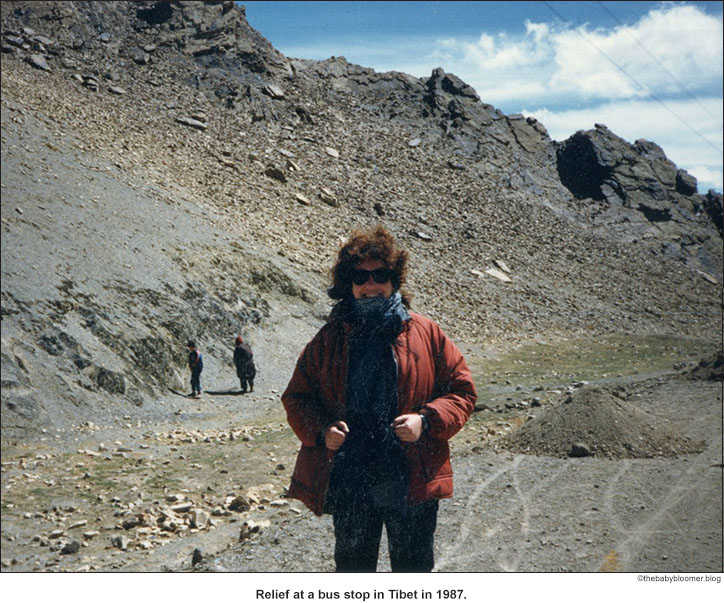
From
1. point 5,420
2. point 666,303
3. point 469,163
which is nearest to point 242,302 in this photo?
point 5,420

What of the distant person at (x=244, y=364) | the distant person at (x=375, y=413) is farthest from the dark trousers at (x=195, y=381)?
the distant person at (x=375, y=413)

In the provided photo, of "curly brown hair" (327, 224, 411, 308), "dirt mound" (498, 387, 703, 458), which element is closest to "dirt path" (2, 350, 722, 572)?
"dirt mound" (498, 387, 703, 458)

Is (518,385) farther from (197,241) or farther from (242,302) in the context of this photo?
(197,241)

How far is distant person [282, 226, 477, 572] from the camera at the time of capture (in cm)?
324

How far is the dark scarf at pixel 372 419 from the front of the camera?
323 cm

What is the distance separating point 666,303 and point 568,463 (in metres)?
30.5

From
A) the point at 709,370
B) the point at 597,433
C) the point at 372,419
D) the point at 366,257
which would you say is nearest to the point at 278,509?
the point at 372,419

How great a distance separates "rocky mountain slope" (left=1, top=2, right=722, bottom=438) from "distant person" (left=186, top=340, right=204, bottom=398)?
35cm

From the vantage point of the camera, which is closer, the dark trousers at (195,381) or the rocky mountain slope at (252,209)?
the rocky mountain slope at (252,209)

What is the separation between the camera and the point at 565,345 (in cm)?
2572

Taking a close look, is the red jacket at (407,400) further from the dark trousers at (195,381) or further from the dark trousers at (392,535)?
the dark trousers at (195,381)

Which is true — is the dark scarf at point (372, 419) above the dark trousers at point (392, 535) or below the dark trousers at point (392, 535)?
above

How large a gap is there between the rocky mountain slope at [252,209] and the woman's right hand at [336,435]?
6.19 metres

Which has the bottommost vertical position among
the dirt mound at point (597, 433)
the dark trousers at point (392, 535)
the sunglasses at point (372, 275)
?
A: the dirt mound at point (597, 433)
